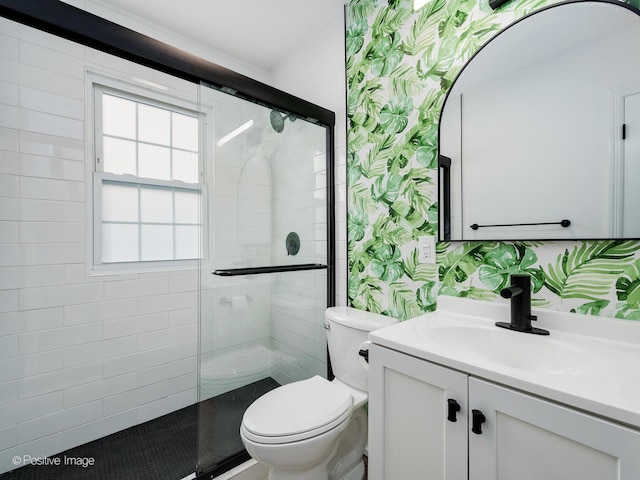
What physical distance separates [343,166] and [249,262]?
2.72 ft

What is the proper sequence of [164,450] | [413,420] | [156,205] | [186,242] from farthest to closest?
[186,242], [156,205], [164,450], [413,420]

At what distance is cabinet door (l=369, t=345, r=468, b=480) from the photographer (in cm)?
80

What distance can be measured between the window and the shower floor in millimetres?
1041

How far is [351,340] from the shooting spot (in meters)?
1.46

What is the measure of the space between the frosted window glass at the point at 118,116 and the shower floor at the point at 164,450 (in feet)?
5.71

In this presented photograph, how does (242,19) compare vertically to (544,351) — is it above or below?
above

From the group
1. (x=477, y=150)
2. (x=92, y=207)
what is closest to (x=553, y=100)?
(x=477, y=150)

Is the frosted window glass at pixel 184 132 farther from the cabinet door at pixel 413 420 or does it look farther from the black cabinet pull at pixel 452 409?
the black cabinet pull at pixel 452 409

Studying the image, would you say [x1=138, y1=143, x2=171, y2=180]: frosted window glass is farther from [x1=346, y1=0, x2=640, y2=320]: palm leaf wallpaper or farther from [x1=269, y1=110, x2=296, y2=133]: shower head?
[x1=346, y1=0, x2=640, y2=320]: palm leaf wallpaper

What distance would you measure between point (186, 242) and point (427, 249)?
67.1 inches

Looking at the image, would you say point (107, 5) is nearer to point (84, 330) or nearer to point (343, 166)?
point (343, 166)

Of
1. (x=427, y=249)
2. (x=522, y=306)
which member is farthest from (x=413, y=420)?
(x=427, y=249)

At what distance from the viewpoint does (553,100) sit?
1039 millimetres

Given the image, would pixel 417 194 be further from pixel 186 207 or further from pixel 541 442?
pixel 186 207
